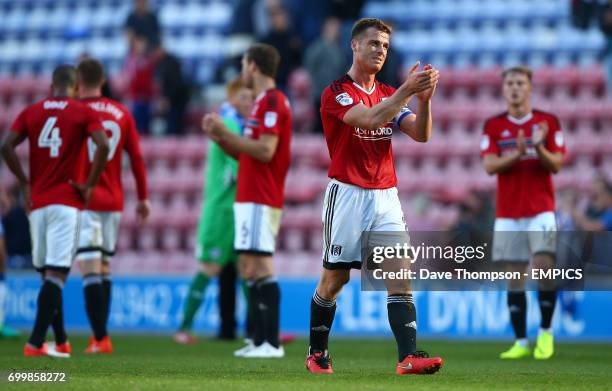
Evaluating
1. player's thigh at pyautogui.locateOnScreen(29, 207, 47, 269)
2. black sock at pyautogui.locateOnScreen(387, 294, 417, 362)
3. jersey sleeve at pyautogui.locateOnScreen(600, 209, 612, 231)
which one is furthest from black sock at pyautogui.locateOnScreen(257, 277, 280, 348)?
jersey sleeve at pyautogui.locateOnScreen(600, 209, 612, 231)

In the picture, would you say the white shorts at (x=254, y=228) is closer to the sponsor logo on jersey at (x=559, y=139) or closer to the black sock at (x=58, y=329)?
the black sock at (x=58, y=329)

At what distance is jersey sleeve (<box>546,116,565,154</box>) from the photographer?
29.6 feet

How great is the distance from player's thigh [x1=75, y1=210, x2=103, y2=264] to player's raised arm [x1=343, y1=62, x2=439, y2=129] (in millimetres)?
3285

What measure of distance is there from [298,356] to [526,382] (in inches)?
109

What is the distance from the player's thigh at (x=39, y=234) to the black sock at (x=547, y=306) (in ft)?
12.9

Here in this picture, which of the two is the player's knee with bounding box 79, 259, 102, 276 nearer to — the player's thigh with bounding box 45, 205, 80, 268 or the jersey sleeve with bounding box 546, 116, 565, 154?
the player's thigh with bounding box 45, 205, 80, 268

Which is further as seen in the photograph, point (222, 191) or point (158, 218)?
point (158, 218)

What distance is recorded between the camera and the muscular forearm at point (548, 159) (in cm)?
875

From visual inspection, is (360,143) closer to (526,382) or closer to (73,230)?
(526,382)

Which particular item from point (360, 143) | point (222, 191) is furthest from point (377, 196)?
point (222, 191)

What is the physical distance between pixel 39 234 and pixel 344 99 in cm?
286

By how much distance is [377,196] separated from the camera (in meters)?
6.39

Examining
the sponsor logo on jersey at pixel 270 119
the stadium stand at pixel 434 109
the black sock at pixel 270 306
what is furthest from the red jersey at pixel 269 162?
the stadium stand at pixel 434 109

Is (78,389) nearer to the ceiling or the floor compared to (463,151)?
nearer to the floor
